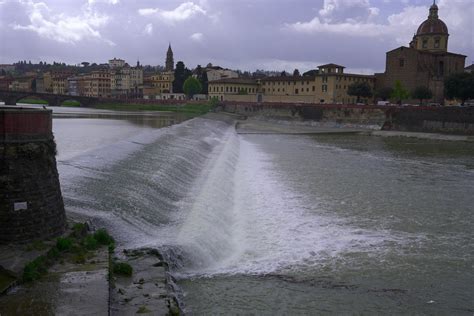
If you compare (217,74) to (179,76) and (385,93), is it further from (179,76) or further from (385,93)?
(385,93)

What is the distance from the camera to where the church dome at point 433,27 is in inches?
3228

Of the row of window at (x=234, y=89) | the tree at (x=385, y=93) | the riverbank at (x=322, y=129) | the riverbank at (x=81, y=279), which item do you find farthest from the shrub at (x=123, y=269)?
the row of window at (x=234, y=89)

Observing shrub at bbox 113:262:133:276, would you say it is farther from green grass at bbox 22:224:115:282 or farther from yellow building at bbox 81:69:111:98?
yellow building at bbox 81:69:111:98

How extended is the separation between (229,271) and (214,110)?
238 feet

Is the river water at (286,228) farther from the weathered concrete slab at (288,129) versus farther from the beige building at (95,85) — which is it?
the beige building at (95,85)

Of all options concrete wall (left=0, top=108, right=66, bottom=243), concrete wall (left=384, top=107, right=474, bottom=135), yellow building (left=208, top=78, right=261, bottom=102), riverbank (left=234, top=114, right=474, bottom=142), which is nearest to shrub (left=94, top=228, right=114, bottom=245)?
concrete wall (left=0, top=108, right=66, bottom=243)

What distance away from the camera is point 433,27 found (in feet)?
270

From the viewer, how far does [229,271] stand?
10.7 metres

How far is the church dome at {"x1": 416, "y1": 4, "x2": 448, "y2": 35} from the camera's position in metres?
82.0

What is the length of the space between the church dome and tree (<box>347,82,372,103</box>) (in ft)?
49.5

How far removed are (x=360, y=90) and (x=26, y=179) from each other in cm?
7443

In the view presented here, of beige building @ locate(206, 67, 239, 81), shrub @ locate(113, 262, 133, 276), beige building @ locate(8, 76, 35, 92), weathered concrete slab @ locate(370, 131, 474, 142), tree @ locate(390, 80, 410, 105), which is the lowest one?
shrub @ locate(113, 262, 133, 276)

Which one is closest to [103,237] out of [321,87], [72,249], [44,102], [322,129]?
[72,249]

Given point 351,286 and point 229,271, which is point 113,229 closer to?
point 229,271
